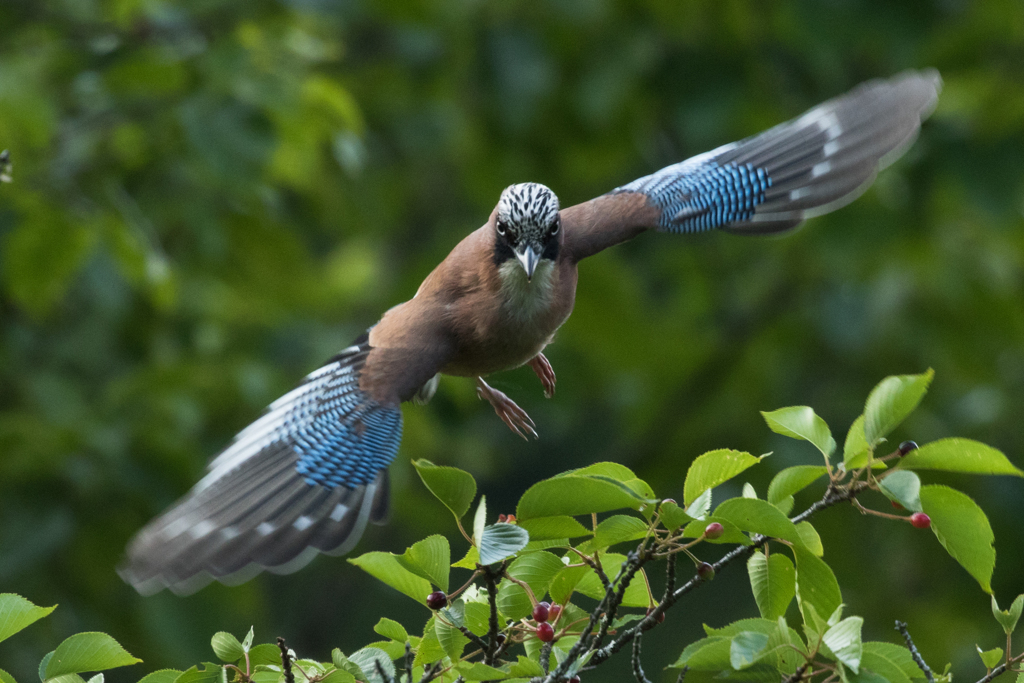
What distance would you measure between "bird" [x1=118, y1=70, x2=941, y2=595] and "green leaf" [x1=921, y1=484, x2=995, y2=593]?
4.23ft

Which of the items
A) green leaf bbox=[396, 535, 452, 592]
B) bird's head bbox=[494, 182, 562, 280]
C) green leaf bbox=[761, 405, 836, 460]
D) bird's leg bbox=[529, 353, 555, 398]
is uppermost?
bird's head bbox=[494, 182, 562, 280]

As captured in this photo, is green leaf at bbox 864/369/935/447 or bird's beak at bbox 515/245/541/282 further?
bird's beak at bbox 515/245/541/282

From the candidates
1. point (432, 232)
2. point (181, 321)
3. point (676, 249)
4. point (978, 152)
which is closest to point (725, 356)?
point (676, 249)

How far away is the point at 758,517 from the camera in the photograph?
1.73 metres

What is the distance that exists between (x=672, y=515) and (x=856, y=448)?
34 cm

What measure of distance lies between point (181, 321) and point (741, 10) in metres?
3.43

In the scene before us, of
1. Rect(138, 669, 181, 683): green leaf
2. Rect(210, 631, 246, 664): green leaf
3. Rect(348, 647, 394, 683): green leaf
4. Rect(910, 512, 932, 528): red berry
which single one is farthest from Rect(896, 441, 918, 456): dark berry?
Rect(138, 669, 181, 683): green leaf

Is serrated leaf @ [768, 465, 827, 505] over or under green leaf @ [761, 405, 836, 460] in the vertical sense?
under

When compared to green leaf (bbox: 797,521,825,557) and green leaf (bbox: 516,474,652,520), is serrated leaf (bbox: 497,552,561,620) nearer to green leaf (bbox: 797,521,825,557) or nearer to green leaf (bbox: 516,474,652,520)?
green leaf (bbox: 516,474,652,520)

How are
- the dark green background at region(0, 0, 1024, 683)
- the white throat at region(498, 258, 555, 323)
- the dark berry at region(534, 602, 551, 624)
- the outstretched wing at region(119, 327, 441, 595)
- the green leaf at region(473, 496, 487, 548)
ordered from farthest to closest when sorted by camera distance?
the dark green background at region(0, 0, 1024, 683) → the white throat at region(498, 258, 555, 323) → the outstretched wing at region(119, 327, 441, 595) → the dark berry at region(534, 602, 551, 624) → the green leaf at region(473, 496, 487, 548)

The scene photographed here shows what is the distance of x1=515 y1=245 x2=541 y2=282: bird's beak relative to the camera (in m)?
2.84

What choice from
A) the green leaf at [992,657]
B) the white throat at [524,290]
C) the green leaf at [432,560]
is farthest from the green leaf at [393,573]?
the white throat at [524,290]

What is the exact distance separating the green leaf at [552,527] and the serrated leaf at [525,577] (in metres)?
0.14

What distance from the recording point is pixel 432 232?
26.9ft
